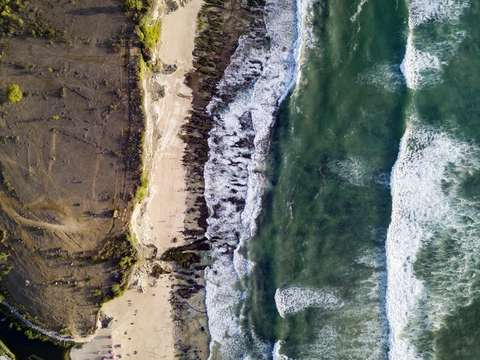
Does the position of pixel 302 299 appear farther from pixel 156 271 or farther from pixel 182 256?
pixel 156 271

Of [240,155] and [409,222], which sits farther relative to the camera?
[240,155]

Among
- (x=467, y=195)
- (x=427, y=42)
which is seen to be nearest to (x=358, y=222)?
(x=467, y=195)

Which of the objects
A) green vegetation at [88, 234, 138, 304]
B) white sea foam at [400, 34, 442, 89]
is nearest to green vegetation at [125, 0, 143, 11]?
green vegetation at [88, 234, 138, 304]

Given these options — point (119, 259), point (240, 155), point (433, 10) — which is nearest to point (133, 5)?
point (240, 155)

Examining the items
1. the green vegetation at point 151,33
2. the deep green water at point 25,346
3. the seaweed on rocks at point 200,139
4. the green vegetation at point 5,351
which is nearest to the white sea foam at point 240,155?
the seaweed on rocks at point 200,139

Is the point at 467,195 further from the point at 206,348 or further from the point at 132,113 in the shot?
the point at 132,113

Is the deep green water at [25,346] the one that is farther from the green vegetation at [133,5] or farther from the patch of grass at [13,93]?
the green vegetation at [133,5]
